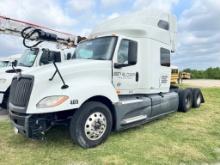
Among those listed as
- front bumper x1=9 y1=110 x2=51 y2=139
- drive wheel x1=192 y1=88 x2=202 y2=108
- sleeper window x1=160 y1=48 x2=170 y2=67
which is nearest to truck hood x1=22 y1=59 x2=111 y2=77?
front bumper x1=9 y1=110 x2=51 y2=139

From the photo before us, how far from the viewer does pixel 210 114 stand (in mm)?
9172

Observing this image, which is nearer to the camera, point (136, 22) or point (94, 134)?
point (94, 134)

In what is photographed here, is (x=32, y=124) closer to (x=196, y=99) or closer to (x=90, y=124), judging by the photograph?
(x=90, y=124)

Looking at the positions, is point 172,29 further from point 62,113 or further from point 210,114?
point 62,113

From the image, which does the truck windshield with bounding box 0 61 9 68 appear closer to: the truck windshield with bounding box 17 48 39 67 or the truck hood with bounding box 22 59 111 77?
the truck windshield with bounding box 17 48 39 67

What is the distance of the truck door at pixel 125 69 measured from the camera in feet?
19.9

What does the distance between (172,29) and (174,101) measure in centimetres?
243

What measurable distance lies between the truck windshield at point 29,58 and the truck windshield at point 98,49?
3.38 metres

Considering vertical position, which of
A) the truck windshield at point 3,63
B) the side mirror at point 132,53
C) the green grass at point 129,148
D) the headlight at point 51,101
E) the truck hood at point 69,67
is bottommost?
the green grass at point 129,148

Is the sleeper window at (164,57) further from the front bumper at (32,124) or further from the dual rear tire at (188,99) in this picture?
the front bumper at (32,124)

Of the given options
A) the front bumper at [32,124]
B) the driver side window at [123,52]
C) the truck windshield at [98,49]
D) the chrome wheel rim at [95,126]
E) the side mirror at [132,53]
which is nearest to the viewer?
the front bumper at [32,124]

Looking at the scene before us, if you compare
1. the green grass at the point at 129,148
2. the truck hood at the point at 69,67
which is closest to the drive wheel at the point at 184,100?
the green grass at the point at 129,148

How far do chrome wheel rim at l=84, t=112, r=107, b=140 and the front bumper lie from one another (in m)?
0.79

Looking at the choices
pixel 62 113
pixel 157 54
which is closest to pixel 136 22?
pixel 157 54
